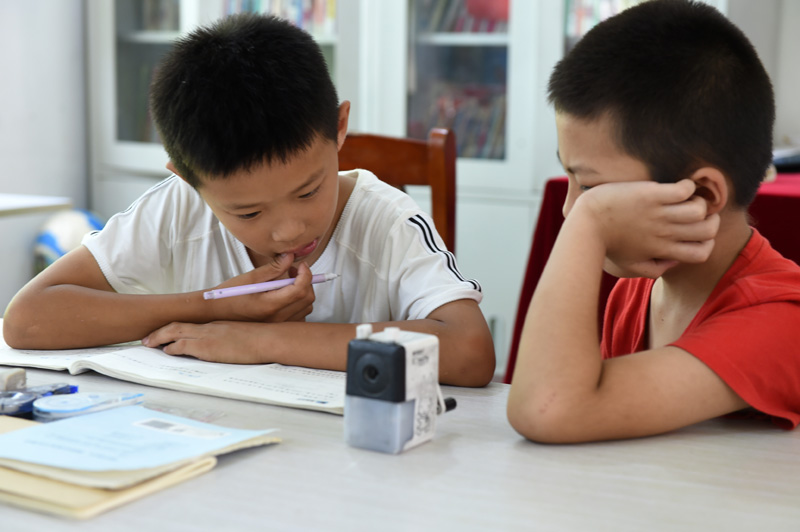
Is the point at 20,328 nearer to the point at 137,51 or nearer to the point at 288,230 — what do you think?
the point at 288,230

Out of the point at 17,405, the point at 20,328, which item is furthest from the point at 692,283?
the point at 20,328

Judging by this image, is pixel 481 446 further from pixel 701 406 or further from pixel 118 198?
pixel 118 198

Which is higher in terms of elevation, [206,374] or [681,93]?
[681,93]

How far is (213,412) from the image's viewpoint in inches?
31.4

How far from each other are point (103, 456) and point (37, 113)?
280cm

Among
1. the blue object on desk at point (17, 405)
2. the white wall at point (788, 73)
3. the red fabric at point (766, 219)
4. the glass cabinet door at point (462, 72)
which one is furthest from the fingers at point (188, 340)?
the white wall at point (788, 73)

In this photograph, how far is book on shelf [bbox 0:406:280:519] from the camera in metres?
0.57

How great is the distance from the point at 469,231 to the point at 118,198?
140 cm

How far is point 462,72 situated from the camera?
2979 mm

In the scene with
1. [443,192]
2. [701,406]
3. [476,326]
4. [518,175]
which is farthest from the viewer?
[518,175]

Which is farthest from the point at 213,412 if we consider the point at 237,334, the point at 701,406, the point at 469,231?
the point at 469,231

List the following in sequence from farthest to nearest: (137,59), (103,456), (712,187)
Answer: (137,59)
(712,187)
(103,456)

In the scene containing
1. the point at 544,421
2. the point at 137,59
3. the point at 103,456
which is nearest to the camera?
the point at 103,456

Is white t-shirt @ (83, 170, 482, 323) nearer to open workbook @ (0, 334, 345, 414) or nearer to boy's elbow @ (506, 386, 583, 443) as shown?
open workbook @ (0, 334, 345, 414)
